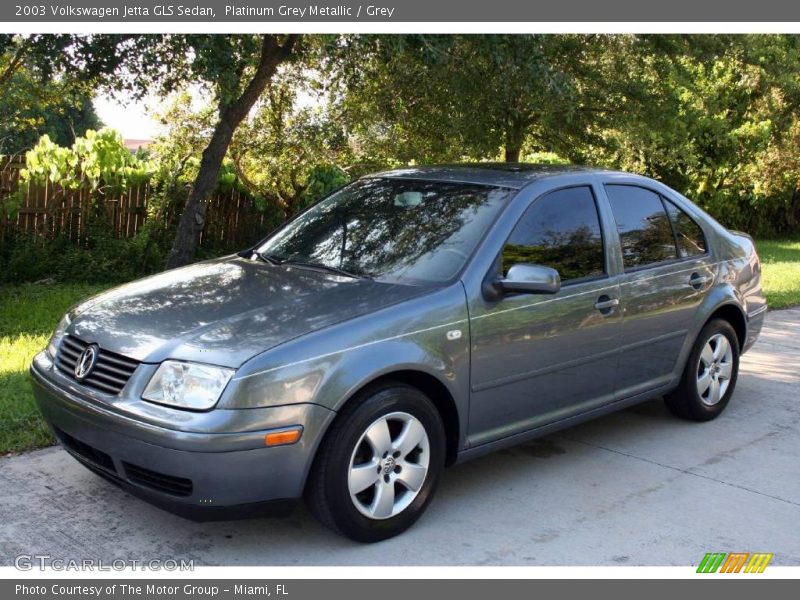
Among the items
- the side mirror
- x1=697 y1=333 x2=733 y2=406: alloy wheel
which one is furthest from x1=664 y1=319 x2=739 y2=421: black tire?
the side mirror

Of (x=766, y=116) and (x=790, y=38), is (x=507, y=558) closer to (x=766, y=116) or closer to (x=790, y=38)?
(x=790, y=38)

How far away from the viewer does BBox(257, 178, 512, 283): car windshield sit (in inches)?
178

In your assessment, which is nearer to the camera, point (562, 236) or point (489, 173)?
point (562, 236)

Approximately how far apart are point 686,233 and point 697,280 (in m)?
0.33

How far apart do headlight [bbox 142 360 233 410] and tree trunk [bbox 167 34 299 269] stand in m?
5.78

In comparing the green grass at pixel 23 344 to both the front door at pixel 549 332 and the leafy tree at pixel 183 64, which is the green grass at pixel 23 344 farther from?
the front door at pixel 549 332

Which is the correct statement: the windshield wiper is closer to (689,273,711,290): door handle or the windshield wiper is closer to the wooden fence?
(689,273,711,290): door handle

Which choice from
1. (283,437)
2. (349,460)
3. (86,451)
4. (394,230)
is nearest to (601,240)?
(394,230)

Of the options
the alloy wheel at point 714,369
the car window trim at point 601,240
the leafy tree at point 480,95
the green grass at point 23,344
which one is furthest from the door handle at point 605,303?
the leafy tree at point 480,95

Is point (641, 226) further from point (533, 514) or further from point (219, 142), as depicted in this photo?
point (219, 142)

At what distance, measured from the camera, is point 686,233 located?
5848mm

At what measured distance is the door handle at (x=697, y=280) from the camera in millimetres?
5680

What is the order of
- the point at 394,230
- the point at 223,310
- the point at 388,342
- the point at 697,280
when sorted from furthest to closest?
the point at 697,280
the point at 394,230
the point at 223,310
the point at 388,342

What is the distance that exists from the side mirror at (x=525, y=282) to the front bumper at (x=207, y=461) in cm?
114
